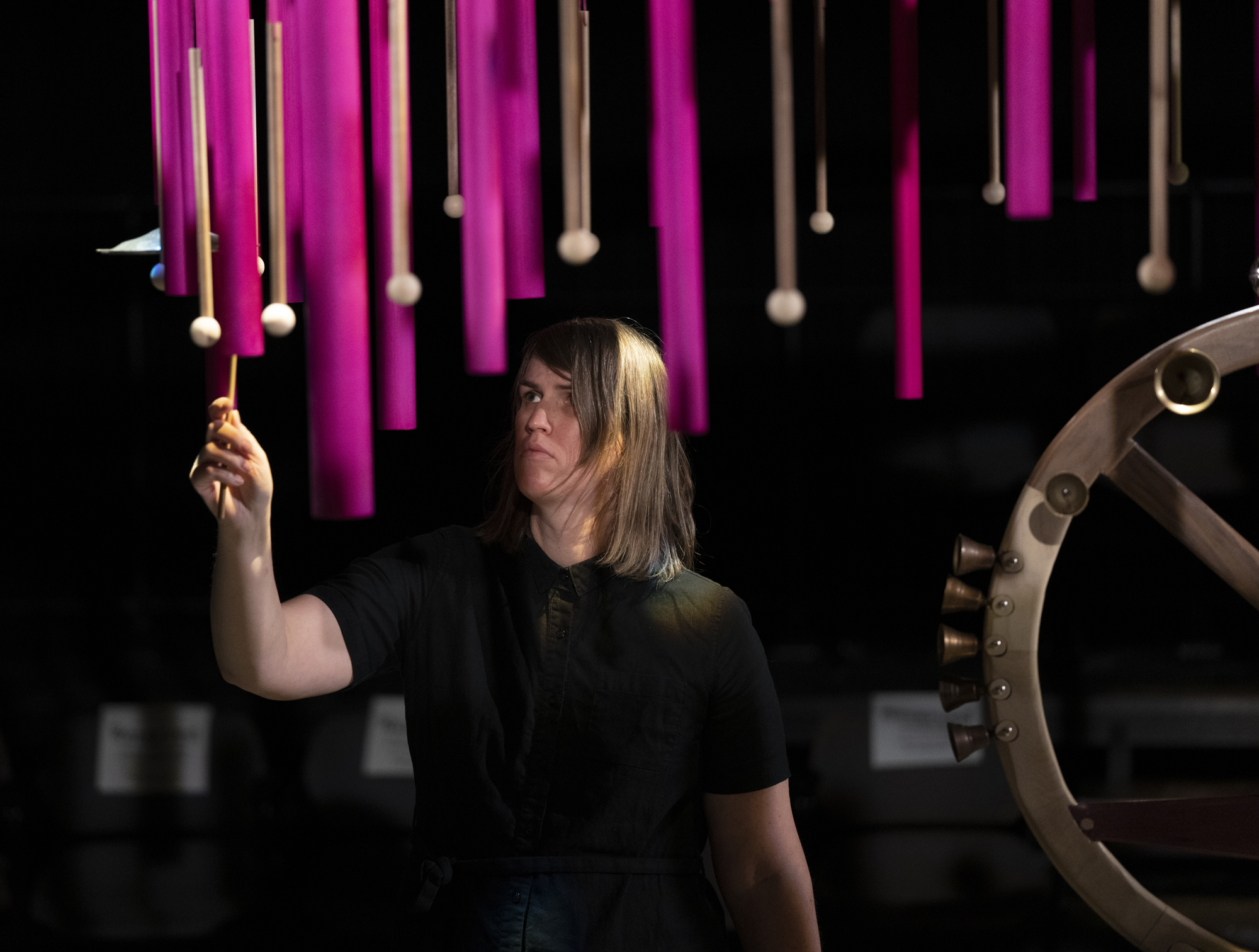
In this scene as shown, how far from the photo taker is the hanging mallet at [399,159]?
0.64 metres

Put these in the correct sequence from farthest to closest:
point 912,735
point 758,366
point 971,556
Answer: point 758,366, point 912,735, point 971,556

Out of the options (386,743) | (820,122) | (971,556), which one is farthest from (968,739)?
(386,743)

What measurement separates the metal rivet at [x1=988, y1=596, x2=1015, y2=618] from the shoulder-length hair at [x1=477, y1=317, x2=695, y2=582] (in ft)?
1.09

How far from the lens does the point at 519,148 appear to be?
74 centimetres

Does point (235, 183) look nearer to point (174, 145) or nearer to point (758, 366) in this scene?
point (174, 145)

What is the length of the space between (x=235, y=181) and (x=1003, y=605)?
0.65 meters

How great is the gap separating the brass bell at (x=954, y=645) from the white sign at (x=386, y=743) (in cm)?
174

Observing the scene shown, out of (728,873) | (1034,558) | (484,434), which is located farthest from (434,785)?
(484,434)

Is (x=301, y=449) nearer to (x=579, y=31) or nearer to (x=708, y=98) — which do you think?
(x=708, y=98)

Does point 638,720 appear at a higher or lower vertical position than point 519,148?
lower

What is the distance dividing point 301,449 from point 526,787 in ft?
6.85

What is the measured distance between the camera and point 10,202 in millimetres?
2863

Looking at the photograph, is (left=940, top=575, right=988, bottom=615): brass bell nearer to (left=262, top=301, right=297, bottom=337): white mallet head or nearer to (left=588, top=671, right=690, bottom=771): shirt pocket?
(left=588, top=671, right=690, bottom=771): shirt pocket

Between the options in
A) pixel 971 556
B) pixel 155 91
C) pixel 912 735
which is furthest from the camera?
pixel 912 735
